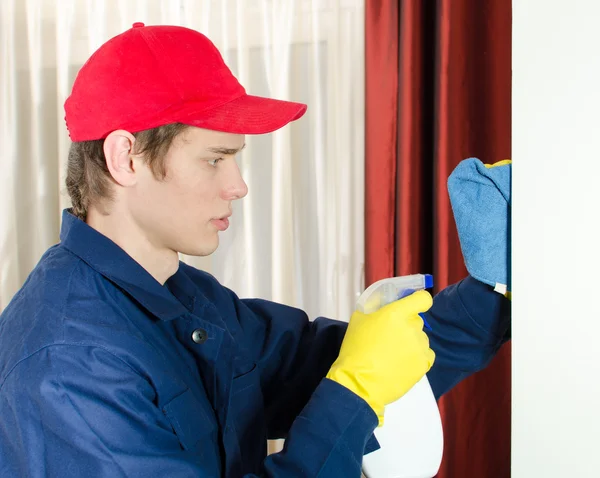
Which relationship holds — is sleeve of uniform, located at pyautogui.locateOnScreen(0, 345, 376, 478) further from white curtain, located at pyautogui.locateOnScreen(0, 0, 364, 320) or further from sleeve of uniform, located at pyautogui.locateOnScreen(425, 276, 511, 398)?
white curtain, located at pyautogui.locateOnScreen(0, 0, 364, 320)

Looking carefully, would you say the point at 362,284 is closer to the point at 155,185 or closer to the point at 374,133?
the point at 374,133

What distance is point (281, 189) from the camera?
1911 mm

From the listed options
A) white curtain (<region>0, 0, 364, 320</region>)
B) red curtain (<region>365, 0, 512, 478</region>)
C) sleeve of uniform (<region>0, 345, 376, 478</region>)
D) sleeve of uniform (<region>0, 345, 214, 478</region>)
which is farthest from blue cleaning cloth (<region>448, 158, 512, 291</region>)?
white curtain (<region>0, 0, 364, 320</region>)

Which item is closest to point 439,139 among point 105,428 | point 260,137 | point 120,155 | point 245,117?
point 260,137

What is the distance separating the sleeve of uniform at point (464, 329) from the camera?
1052 mm

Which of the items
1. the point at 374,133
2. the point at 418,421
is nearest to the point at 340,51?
the point at 374,133

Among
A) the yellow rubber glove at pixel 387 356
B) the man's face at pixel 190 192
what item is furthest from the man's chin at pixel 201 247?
→ the yellow rubber glove at pixel 387 356

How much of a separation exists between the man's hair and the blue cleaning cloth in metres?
0.39

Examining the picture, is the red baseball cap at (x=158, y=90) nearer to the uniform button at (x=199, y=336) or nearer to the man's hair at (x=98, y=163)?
the man's hair at (x=98, y=163)

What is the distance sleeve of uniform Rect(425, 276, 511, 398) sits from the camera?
1052 millimetres

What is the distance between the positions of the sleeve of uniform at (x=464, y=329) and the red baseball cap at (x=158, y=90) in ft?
1.22

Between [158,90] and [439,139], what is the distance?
900 millimetres

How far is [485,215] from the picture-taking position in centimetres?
92
